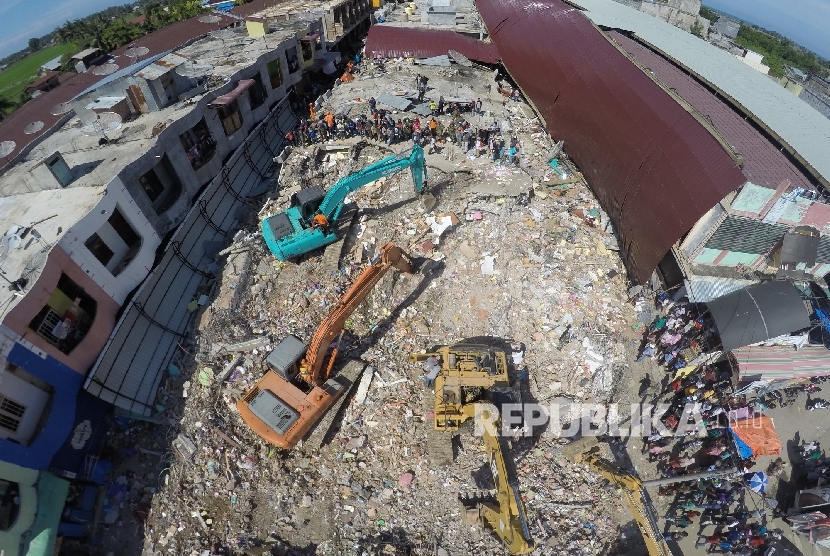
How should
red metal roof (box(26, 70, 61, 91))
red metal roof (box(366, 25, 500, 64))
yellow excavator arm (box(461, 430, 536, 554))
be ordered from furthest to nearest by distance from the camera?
red metal roof (box(366, 25, 500, 64)) < red metal roof (box(26, 70, 61, 91)) < yellow excavator arm (box(461, 430, 536, 554))

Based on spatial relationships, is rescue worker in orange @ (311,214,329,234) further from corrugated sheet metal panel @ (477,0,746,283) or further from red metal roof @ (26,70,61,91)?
red metal roof @ (26,70,61,91)

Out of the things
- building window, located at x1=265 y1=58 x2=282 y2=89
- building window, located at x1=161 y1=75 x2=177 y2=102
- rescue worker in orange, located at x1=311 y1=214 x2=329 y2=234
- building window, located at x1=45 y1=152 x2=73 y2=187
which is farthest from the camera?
building window, located at x1=265 y1=58 x2=282 y2=89

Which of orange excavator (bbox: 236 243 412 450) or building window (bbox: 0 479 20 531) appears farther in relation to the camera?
Answer: orange excavator (bbox: 236 243 412 450)

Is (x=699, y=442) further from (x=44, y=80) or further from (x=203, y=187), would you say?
(x=44, y=80)

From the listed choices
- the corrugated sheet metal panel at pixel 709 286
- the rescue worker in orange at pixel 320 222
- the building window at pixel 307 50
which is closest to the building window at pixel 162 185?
the rescue worker in orange at pixel 320 222

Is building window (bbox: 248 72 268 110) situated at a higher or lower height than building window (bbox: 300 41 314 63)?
lower

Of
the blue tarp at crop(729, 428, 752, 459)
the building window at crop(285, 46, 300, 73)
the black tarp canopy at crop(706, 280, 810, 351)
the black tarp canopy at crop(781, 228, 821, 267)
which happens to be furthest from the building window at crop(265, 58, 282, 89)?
the blue tarp at crop(729, 428, 752, 459)

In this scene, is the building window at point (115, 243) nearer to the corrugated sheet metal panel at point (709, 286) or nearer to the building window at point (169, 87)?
the building window at point (169, 87)

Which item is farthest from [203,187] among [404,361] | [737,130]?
[737,130]
